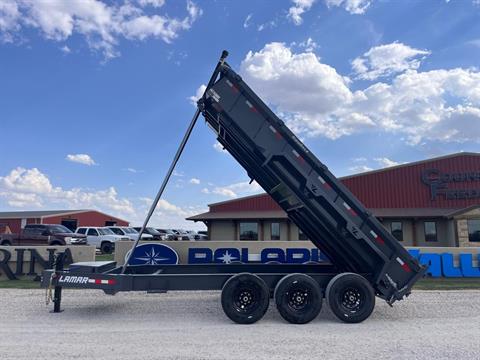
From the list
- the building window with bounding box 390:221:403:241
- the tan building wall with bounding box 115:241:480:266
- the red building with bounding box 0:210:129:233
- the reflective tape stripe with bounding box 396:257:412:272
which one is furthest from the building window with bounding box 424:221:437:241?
the red building with bounding box 0:210:129:233

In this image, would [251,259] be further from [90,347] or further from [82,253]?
[90,347]

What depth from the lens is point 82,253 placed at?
13.1 metres

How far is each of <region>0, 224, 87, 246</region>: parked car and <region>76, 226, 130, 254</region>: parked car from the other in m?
0.65

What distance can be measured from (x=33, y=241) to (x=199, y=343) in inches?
835

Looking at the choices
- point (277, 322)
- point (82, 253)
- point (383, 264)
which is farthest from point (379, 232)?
point (82, 253)

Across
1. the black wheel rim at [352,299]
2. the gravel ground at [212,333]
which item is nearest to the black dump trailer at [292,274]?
the black wheel rim at [352,299]

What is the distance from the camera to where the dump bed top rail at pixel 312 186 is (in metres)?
6.88

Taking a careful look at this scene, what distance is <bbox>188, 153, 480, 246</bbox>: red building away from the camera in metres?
23.5

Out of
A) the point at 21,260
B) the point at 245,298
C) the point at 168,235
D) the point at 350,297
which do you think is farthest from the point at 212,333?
the point at 168,235

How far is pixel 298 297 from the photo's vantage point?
674 centimetres

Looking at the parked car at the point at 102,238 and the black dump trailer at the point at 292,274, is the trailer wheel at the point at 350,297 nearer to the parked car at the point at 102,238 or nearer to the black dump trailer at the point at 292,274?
the black dump trailer at the point at 292,274

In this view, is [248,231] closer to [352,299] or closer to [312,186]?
[352,299]

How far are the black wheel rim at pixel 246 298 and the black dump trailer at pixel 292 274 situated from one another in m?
0.02

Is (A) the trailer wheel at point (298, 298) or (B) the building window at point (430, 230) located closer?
(A) the trailer wheel at point (298, 298)
